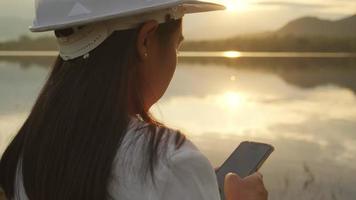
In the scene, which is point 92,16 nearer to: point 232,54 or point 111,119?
point 111,119

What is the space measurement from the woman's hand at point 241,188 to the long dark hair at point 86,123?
12 cm

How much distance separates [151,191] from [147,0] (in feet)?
0.77

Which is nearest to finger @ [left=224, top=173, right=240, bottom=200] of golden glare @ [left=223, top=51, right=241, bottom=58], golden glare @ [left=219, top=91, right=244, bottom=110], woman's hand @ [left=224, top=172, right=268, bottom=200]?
woman's hand @ [left=224, top=172, right=268, bottom=200]

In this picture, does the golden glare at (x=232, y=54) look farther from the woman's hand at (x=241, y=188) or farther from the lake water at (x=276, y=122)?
the woman's hand at (x=241, y=188)

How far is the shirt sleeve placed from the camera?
3.19 ft

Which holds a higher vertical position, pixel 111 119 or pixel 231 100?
pixel 111 119

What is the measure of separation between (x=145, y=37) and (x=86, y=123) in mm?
133

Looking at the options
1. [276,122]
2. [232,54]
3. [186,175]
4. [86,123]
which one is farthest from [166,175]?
[232,54]

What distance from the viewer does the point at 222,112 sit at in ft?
37.4

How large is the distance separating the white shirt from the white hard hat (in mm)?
143

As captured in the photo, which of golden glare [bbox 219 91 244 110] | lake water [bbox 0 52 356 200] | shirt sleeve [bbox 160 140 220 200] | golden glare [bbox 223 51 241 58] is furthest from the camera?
golden glare [bbox 223 51 241 58]

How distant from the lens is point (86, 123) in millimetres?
1019

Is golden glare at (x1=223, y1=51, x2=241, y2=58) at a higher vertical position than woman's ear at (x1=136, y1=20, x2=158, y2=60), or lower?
lower

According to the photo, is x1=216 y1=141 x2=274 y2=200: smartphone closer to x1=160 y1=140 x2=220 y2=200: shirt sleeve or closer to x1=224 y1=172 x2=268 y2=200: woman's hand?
x1=224 y1=172 x2=268 y2=200: woman's hand
